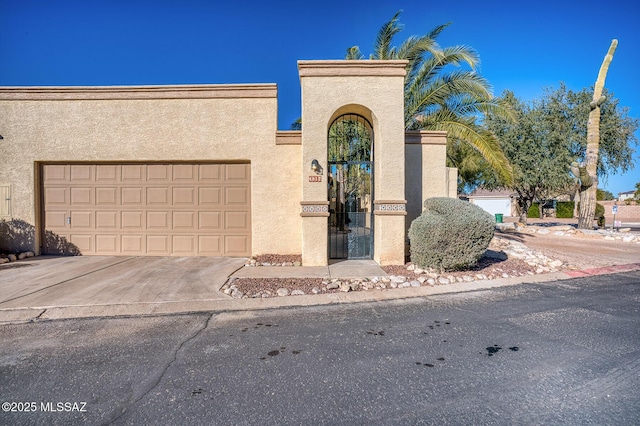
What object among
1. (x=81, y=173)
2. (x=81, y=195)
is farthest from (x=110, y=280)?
(x=81, y=173)

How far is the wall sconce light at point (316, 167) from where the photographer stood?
784 cm

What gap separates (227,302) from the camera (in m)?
5.48

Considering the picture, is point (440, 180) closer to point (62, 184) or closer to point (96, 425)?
point (96, 425)

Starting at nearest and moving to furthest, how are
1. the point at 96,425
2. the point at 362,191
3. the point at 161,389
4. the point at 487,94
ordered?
the point at 96,425 → the point at 161,389 → the point at 362,191 → the point at 487,94

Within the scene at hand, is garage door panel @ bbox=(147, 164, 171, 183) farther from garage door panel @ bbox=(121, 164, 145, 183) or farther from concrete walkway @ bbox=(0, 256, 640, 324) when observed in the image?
concrete walkway @ bbox=(0, 256, 640, 324)

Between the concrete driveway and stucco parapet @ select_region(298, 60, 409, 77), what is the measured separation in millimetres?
4959

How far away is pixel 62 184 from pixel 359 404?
10.4 metres

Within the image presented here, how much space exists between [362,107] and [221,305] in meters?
5.51

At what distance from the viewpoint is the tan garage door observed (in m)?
9.31

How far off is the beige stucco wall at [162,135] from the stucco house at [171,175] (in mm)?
27

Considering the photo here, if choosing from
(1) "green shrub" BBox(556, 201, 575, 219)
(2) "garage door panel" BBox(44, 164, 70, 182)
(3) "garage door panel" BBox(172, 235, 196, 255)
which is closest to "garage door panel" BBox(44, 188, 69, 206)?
(2) "garage door panel" BBox(44, 164, 70, 182)

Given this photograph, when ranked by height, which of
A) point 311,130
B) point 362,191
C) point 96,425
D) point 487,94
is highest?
point 487,94

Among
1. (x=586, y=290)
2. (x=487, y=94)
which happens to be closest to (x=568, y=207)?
(x=487, y=94)

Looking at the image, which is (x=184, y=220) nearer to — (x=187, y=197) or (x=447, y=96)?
(x=187, y=197)
